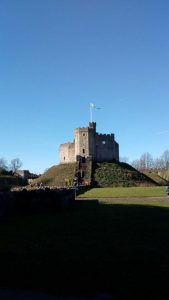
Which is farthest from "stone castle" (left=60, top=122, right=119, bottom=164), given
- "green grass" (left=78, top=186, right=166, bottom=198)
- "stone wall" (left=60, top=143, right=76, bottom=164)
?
"green grass" (left=78, top=186, right=166, bottom=198)

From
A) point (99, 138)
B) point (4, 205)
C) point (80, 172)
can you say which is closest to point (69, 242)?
point (4, 205)

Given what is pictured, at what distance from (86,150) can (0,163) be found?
47.2 metres

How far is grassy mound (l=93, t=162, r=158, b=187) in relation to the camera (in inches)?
2906

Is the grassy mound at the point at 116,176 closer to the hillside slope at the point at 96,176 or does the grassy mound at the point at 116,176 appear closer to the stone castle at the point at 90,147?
the hillside slope at the point at 96,176

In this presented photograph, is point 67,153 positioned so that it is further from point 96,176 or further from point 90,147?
point 96,176

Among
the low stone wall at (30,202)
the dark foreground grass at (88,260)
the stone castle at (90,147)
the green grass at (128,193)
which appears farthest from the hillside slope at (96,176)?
the dark foreground grass at (88,260)

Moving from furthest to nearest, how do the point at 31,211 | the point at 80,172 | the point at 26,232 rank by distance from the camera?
1. the point at 80,172
2. the point at 31,211
3. the point at 26,232

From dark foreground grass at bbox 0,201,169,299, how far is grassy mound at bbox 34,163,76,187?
63493 mm

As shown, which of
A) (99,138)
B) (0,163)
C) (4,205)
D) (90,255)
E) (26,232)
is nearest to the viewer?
(90,255)

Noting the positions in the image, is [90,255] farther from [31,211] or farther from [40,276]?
[31,211]

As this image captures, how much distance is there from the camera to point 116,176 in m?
77.4

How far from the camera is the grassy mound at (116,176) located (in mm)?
73812

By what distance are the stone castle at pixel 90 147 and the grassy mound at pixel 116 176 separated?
109 inches

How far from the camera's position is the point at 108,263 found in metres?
6.67
